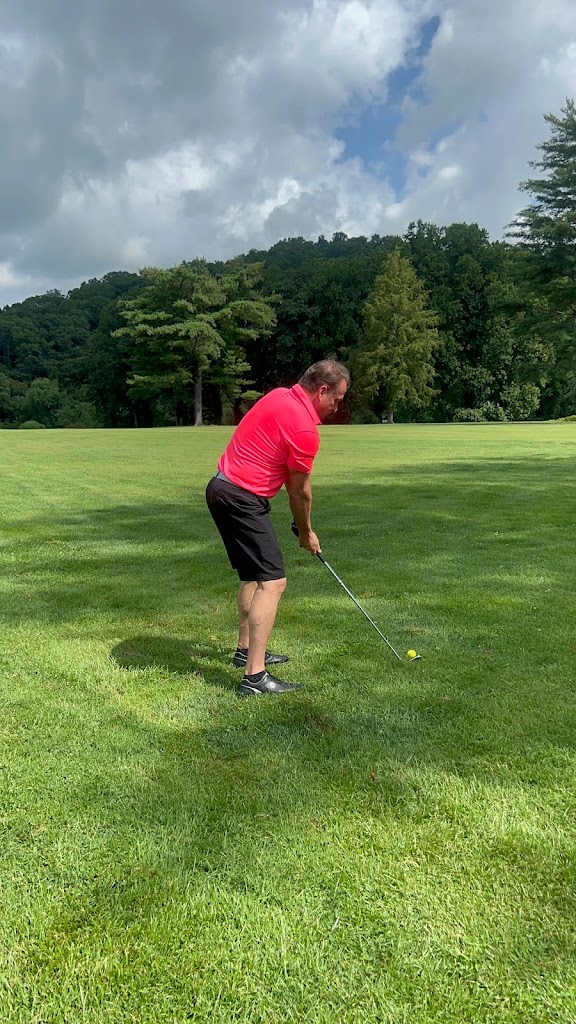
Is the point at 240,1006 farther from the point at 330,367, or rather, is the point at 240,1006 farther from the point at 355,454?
the point at 355,454

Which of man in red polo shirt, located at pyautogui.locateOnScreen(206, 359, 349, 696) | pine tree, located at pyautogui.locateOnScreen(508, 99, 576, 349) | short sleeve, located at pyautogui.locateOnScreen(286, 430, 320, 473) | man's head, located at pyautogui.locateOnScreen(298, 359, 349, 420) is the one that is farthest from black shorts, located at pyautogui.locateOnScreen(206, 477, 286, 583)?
pine tree, located at pyautogui.locateOnScreen(508, 99, 576, 349)

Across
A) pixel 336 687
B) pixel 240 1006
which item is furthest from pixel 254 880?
pixel 336 687

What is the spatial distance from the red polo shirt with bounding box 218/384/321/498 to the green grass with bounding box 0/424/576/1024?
1387mm

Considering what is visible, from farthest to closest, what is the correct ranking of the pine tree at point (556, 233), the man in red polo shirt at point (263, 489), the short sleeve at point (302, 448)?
the pine tree at point (556, 233) → the man in red polo shirt at point (263, 489) → the short sleeve at point (302, 448)

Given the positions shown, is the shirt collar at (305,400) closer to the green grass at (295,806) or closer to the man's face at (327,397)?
the man's face at (327,397)

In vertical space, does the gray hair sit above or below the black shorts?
above

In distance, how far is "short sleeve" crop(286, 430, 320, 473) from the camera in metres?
3.98

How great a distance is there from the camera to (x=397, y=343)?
59.8 metres

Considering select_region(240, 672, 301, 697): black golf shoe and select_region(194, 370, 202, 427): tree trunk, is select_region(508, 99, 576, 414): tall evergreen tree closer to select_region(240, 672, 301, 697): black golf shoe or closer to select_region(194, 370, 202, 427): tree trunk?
select_region(194, 370, 202, 427): tree trunk

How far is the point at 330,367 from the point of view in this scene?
4.10 meters

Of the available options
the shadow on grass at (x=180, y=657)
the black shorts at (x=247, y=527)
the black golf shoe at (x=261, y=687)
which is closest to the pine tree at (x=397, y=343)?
the shadow on grass at (x=180, y=657)

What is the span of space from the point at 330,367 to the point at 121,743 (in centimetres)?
252

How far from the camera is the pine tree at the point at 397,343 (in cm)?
5947

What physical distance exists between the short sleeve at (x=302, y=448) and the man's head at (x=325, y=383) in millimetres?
257
